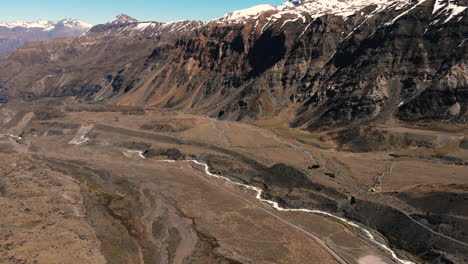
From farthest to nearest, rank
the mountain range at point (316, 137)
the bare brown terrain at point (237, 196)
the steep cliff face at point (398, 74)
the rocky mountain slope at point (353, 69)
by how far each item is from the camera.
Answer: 1. the rocky mountain slope at point (353, 69)
2. the steep cliff face at point (398, 74)
3. the mountain range at point (316, 137)
4. the bare brown terrain at point (237, 196)

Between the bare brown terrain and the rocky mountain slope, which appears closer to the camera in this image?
the bare brown terrain

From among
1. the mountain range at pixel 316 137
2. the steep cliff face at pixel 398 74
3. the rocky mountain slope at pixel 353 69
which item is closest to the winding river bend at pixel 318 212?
the mountain range at pixel 316 137

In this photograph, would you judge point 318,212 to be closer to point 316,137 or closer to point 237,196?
point 237,196

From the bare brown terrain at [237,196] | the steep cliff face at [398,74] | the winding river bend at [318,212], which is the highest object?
the steep cliff face at [398,74]

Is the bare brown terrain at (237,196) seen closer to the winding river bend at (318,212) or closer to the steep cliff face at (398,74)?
the winding river bend at (318,212)

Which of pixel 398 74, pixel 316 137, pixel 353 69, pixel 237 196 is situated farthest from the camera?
pixel 353 69

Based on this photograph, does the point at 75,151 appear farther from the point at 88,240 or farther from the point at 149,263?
the point at 149,263

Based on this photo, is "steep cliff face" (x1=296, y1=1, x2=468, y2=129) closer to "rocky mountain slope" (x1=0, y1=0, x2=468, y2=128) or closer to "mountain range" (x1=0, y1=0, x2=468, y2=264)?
"rocky mountain slope" (x1=0, y1=0, x2=468, y2=128)

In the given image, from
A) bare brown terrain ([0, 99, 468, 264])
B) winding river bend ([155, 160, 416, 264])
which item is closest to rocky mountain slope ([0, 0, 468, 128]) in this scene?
bare brown terrain ([0, 99, 468, 264])

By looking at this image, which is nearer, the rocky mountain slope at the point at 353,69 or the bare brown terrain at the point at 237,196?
the bare brown terrain at the point at 237,196

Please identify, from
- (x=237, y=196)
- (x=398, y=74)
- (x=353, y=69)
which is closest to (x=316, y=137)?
(x=398, y=74)
